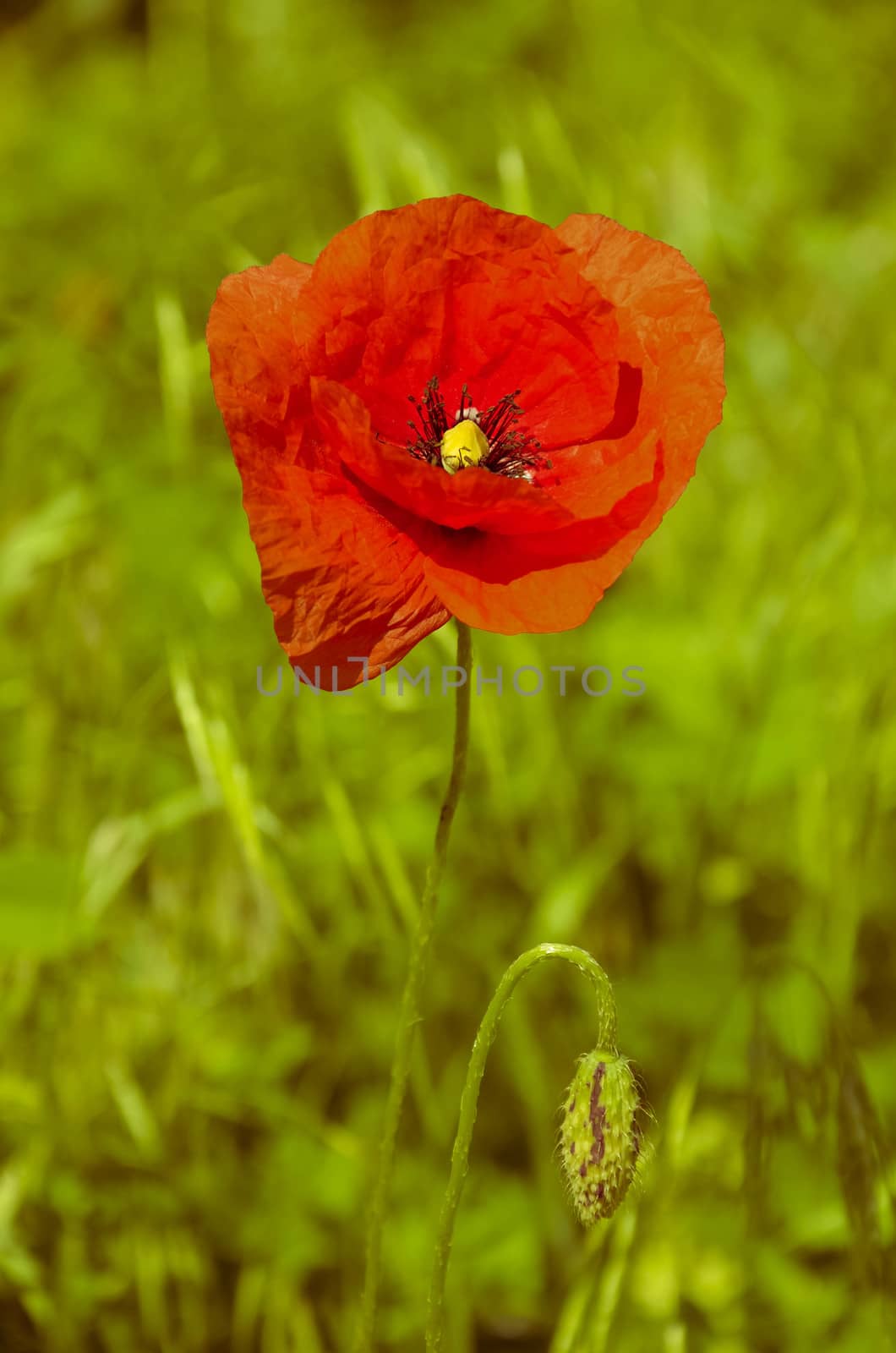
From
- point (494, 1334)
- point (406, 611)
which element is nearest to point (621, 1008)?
point (494, 1334)

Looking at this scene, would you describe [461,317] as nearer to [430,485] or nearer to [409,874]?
[430,485]

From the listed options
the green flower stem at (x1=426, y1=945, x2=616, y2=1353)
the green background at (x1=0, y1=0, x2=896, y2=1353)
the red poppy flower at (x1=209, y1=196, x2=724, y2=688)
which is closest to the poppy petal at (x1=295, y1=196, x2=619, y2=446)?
the red poppy flower at (x1=209, y1=196, x2=724, y2=688)

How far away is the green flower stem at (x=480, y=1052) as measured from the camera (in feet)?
2.34

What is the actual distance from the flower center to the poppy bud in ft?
1.28

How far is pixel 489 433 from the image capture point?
36.3 inches

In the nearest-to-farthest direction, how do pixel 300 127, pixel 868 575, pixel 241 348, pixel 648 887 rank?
pixel 241 348 → pixel 868 575 → pixel 648 887 → pixel 300 127

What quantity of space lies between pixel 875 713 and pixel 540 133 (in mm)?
927

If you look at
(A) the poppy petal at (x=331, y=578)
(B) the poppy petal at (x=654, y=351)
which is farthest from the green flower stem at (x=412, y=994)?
(B) the poppy petal at (x=654, y=351)

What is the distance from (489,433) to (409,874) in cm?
100

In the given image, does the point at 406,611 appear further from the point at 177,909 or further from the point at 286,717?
the point at 177,909

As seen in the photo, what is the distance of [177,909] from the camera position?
1752mm

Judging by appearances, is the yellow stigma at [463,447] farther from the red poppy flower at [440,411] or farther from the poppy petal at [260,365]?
the poppy petal at [260,365]

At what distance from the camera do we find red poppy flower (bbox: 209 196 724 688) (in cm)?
72

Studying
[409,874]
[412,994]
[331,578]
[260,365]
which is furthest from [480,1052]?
[409,874]
